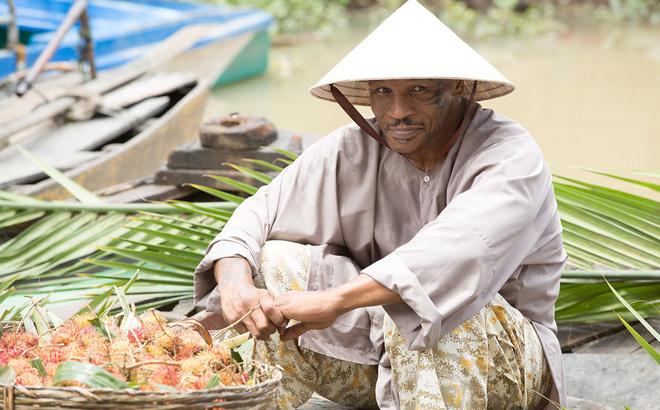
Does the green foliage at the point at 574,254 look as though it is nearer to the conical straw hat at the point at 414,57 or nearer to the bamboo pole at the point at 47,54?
the conical straw hat at the point at 414,57

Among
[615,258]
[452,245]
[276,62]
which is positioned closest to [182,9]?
[276,62]

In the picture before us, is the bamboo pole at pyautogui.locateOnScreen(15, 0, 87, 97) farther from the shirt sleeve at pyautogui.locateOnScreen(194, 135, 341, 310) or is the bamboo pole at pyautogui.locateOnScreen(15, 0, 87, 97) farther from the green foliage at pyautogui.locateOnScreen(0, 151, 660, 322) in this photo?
the shirt sleeve at pyautogui.locateOnScreen(194, 135, 341, 310)

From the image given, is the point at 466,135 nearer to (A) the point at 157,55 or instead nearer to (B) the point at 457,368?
(B) the point at 457,368

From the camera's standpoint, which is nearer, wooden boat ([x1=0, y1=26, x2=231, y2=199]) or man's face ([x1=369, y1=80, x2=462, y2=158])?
man's face ([x1=369, y1=80, x2=462, y2=158])

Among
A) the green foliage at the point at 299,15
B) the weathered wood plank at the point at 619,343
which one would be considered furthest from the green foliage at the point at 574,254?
the green foliage at the point at 299,15

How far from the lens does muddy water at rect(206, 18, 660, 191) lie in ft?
27.2

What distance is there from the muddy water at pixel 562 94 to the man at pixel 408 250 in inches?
177

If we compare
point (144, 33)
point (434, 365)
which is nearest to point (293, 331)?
point (434, 365)

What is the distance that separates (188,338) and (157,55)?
18.5 feet

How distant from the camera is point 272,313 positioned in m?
2.06

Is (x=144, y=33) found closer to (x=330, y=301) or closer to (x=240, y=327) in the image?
(x=240, y=327)

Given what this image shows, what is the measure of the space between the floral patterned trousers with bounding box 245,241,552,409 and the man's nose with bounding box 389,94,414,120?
36 cm

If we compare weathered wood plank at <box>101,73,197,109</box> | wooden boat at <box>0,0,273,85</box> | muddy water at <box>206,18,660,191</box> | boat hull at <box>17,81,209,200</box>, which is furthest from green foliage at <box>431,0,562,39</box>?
boat hull at <box>17,81,209,200</box>

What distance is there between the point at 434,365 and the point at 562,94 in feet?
28.2
